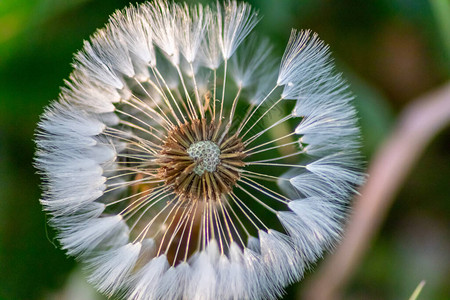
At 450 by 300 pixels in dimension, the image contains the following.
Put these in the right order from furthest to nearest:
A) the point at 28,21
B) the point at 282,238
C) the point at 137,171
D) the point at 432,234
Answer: the point at 432,234
the point at 28,21
the point at 137,171
the point at 282,238

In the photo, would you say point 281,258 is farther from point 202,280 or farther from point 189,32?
point 189,32

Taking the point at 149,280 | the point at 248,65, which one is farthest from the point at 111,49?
the point at 149,280

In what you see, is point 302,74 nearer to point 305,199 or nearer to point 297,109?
point 297,109

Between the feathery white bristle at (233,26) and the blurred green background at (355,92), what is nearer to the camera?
the feathery white bristle at (233,26)

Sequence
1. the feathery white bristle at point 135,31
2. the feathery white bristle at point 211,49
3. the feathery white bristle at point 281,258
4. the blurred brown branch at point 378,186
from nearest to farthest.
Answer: the feathery white bristle at point 281,258, the feathery white bristle at point 135,31, the feathery white bristle at point 211,49, the blurred brown branch at point 378,186

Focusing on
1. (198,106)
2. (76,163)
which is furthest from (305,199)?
(76,163)

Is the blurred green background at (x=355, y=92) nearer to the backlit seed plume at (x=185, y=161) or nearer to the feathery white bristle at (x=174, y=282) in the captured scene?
the backlit seed plume at (x=185, y=161)

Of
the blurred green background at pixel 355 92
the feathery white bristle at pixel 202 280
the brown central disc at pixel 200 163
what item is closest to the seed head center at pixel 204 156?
the brown central disc at pixel 200 163
